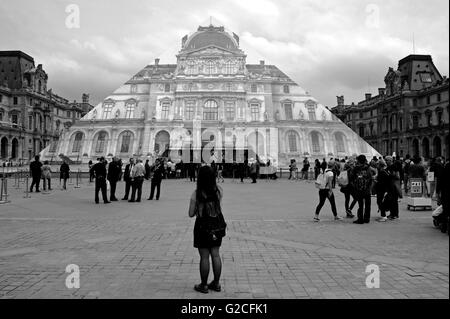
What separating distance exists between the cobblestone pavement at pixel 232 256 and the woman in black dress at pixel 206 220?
0.20 metres

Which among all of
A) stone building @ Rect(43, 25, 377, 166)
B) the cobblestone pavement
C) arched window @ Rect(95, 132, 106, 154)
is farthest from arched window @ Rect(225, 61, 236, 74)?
the cobblestone pavement

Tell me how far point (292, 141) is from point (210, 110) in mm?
9371

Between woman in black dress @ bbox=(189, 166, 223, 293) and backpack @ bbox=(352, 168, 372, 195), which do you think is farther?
backpack @ bbox=(352, 168, 372, 195)

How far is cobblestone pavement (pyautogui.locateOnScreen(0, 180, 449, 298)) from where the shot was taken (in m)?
4.59

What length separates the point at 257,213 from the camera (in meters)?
11.2

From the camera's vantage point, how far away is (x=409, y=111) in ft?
201

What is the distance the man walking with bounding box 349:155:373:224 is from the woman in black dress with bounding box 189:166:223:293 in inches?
244

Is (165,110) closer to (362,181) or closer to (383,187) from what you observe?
(383,187)

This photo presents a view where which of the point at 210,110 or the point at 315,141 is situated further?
the point at 210,110

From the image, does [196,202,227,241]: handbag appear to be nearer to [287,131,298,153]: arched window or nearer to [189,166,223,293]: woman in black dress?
[189,166,223,293]: woman in black dress

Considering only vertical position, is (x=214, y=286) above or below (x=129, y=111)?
below

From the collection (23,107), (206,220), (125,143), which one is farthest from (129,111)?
(23,107)
